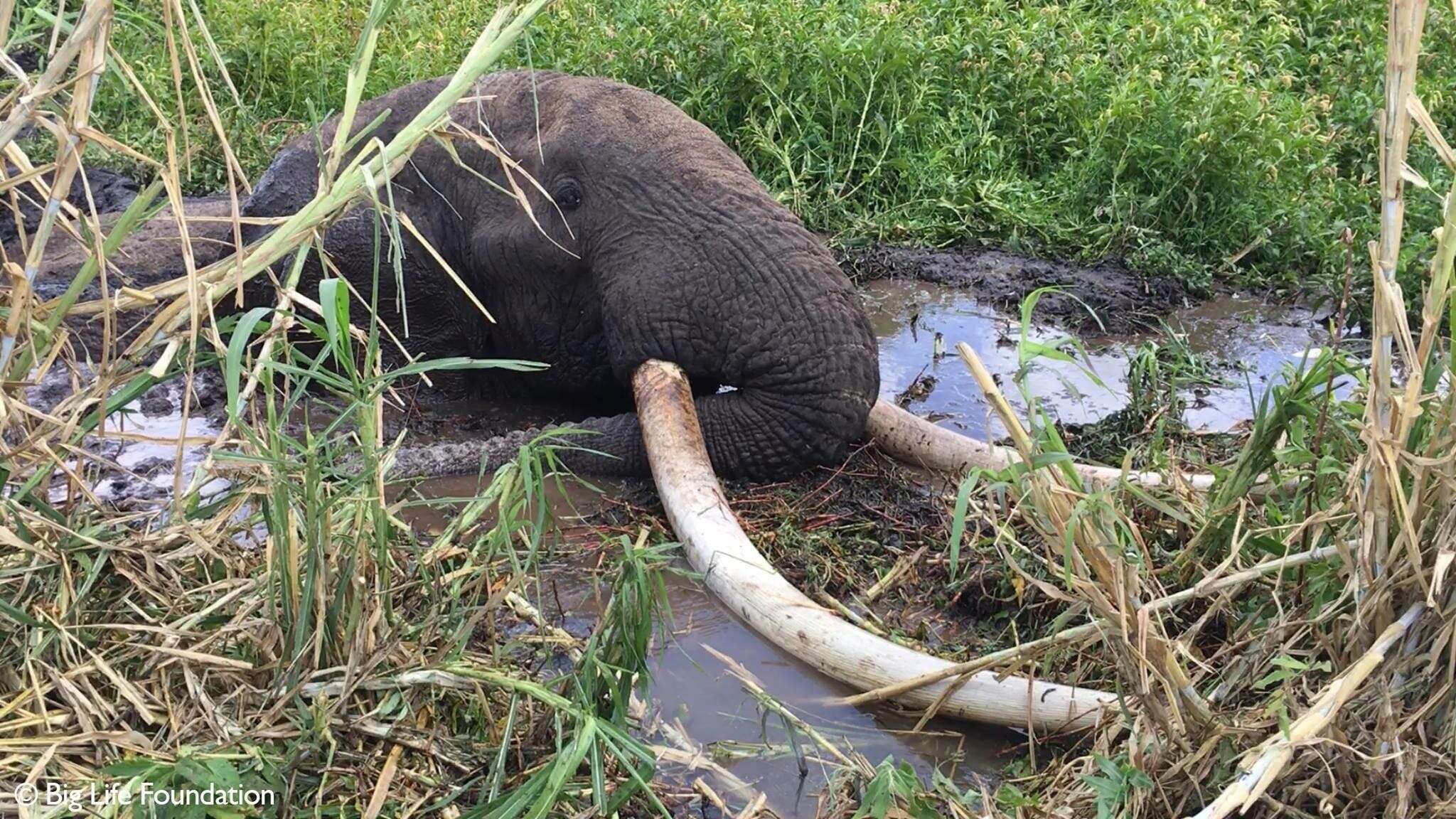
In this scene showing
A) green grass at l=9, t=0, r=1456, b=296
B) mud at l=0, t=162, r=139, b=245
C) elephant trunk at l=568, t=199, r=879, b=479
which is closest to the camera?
elephant trunk at l=568, t=199, r=879, b=479

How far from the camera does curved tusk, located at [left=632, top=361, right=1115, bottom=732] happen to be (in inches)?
107

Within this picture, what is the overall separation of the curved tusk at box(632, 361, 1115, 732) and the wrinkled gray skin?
0.59 ft

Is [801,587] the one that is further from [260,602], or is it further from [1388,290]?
[1388,290]

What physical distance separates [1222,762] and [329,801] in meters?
1.40

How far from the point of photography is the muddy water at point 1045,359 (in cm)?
467

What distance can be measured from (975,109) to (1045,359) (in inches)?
69.3

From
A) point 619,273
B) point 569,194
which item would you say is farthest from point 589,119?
point 619,273

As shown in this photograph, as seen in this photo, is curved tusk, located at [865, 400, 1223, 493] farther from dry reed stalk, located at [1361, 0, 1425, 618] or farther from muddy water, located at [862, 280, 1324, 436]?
dry reed stalk, located at [1361, 0, 1425, 618]

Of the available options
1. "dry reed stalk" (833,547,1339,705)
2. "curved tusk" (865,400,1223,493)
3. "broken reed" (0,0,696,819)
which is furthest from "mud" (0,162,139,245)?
"dry reed stalk" (833,547,1339,705)

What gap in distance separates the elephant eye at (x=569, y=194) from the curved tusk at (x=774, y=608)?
1.78ft

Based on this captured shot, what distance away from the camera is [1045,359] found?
5.15 meters

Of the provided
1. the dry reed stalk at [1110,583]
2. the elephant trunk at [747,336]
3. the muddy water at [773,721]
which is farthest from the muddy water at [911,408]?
the elephant trunk at [747,336]

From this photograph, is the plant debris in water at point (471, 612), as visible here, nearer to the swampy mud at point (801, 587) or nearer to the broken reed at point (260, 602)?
the broken reed at point (260, 602)

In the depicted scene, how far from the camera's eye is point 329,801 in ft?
7.41
